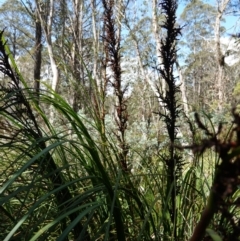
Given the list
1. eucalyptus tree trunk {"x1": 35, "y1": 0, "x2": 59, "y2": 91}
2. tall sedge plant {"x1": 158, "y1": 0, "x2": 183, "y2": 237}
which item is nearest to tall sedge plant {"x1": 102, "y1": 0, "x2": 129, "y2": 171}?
tall sedge plant {"x1": 158, "y1": 0, "x2": 183, "y2": 237}

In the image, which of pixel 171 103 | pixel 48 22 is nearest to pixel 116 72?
pixel 171 103

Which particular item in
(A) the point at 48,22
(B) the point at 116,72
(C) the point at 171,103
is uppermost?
(A) the point at 48,22

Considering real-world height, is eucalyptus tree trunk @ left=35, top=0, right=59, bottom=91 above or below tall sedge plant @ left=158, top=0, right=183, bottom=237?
above

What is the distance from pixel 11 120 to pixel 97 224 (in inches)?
17.8

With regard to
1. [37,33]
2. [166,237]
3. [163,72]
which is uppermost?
[37,33]

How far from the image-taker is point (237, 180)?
15.5 inches

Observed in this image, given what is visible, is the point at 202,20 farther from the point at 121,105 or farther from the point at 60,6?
the point at 121,105

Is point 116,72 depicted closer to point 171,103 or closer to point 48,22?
point 171,103

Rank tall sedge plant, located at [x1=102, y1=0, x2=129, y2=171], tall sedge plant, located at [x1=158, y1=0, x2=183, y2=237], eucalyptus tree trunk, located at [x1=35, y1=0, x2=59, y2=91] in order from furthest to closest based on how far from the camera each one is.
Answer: eucalyptus tree trunk, located at [x1=35, y1=0, x2=59, y2=91]
tall sedge plant, located at [x1=102, y1=0, x2=129, y2=171]
tall sedge plant, located at [x1=158, y1=0, x2=183, y2=237]

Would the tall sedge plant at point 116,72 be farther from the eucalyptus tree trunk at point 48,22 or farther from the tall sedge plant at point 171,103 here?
the eucalyptus tree trunk at point 48,22

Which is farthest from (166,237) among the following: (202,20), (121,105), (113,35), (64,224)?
(202,20)

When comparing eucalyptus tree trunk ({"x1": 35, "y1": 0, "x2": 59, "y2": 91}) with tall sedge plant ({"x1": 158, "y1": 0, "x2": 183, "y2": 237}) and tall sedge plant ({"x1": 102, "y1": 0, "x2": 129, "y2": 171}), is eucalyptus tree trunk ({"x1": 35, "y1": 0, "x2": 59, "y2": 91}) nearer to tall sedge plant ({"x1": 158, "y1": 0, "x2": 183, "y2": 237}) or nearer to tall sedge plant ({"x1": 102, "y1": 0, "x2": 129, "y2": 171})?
tall sedge plant ({"x1": 102, "y1": 0, "x2": 129, "y2": 171})

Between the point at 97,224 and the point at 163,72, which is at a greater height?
the point at 163,72

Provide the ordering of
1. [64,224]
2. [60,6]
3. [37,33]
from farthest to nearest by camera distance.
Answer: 1. [60,6]
2. [37,33]
3. [64,224]
